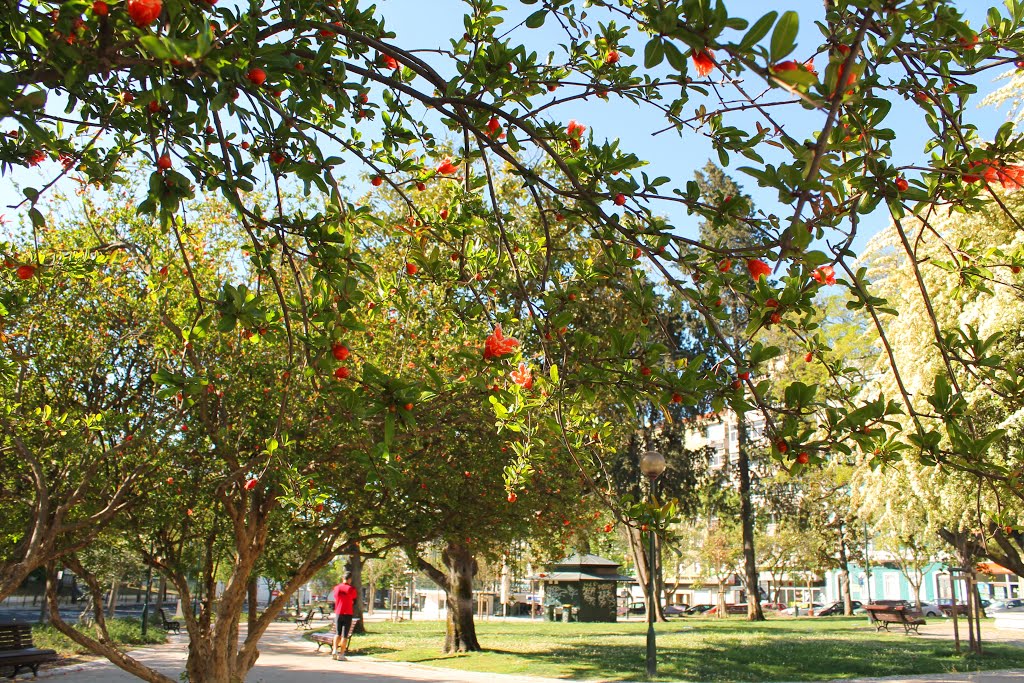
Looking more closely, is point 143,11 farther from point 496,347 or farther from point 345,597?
point 345,597

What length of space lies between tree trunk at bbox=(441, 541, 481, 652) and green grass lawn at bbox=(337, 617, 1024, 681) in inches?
18.5

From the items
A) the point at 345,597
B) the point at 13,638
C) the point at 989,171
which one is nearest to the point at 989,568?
the point at 345,597

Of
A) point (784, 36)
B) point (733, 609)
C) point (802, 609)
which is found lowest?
point (802, 609)

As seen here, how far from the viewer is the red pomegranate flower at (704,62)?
2.18 meters

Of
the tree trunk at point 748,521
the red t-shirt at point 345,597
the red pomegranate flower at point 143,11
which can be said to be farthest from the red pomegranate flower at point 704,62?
the tree trunk at point 748,521

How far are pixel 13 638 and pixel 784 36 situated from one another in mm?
14508

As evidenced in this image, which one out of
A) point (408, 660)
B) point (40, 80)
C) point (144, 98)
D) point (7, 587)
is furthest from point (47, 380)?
point (408, 660)

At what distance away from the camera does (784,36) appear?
160cm

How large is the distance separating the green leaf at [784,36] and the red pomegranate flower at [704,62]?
56cm

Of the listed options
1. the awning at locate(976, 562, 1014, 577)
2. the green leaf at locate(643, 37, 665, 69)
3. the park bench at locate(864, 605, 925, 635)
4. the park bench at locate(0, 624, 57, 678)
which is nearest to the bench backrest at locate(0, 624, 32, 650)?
the park bench at locate(0, 624, 57, 678)

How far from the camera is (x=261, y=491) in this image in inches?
344

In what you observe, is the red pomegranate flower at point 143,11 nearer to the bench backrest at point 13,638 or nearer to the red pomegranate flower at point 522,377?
the red pomegranate flower at point 522,377

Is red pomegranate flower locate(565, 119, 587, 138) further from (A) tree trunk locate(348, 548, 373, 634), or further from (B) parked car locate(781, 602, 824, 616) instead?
(B) parked car locate(781, 602, 824, 616)

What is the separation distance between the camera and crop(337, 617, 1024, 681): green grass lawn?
12352 millimetres
